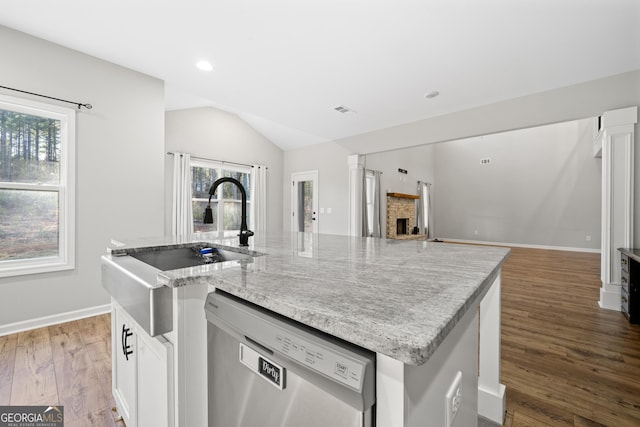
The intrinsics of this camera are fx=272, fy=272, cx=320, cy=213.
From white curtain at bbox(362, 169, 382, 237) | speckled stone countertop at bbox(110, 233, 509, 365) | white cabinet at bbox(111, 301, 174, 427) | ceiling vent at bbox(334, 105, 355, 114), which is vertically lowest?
white cabinet at bbox(111, 301, 174, 427)

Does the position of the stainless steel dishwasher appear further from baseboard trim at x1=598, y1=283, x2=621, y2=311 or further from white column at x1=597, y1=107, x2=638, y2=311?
baseboard trim at x1=598, y1=283, x2=621, y2=311

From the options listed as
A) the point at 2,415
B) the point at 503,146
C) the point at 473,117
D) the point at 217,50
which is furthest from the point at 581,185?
the point at 2,415

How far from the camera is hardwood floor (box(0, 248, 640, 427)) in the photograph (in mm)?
1532

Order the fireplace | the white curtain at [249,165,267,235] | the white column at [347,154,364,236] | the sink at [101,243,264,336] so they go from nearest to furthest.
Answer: the sink at [101,243,264,336] < the white column at [347,154,364,236] < the white curtain at [249,165,267,235] < the fireplace

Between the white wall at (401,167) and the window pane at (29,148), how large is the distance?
4954 mm

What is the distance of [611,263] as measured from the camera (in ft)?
9.61

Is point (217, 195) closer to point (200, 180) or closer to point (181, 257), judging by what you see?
point (200, 180)

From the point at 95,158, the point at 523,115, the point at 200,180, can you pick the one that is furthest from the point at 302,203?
the point at 523,115

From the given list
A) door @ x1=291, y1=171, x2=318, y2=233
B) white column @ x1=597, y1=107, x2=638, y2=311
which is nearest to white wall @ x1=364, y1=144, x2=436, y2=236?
door @ x1=291, y1=171, x2=318, y2=233

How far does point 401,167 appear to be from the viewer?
312 inches

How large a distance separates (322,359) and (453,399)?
45 cm

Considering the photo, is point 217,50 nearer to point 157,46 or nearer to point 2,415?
point 157,46

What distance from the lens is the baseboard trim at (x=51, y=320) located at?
8.43 ft

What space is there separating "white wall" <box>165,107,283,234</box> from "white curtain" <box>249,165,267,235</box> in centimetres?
24
